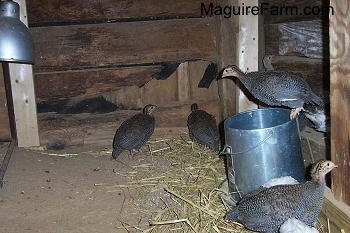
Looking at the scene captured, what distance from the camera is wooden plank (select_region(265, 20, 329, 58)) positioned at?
3371 millimetres

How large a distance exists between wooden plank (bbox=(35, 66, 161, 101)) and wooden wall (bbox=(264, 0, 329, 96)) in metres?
1.11

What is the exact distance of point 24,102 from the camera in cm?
417

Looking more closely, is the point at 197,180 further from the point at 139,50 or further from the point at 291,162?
the point at 139,50

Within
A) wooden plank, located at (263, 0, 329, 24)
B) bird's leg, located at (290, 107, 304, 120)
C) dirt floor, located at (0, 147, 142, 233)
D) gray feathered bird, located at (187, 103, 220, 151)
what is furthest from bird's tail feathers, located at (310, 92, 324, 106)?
dirt floor, located at (0, 147, 142, 233)

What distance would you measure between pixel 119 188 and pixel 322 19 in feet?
6.31

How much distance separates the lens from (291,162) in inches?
115

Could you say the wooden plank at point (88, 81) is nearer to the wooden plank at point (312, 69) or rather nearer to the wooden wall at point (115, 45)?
the wooden wall at point (115, 45)

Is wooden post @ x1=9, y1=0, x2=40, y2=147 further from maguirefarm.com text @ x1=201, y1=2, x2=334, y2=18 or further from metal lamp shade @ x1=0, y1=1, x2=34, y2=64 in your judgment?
maguirefarm.com text @ x1=201, y1=2, x2=334, y2=18

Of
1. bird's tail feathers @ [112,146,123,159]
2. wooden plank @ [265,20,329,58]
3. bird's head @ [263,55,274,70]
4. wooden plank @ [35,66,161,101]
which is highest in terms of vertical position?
wooden plank @ [265,20,329,58]

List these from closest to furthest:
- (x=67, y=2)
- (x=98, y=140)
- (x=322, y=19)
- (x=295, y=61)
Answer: (x=322, y=19) < (x=295, y=61) < (x=67, y=2) < (x=98, y=140)

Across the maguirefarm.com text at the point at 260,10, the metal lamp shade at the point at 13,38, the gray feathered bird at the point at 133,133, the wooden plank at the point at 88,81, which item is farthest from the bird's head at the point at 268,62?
the metal lamp shade at the point at 13,38

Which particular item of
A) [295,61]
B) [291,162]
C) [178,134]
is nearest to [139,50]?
[178,134]

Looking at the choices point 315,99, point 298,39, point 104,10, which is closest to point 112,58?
point 104,10

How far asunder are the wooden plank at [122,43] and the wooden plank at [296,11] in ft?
2.06
